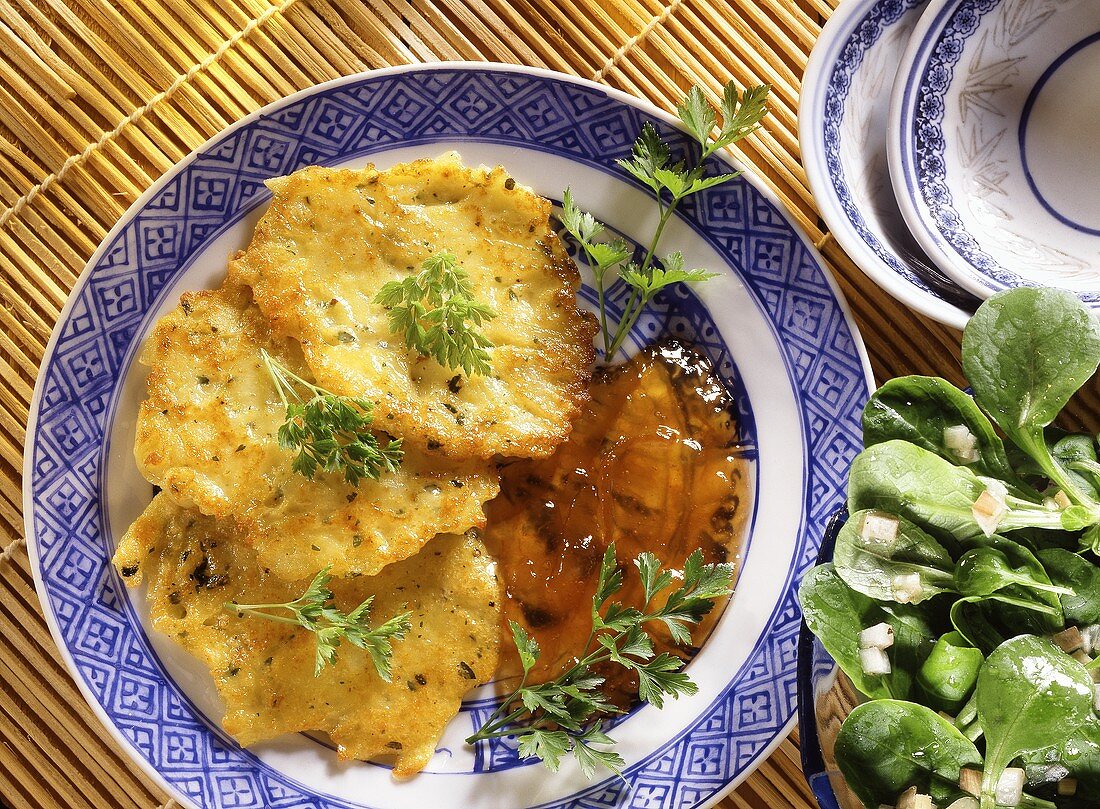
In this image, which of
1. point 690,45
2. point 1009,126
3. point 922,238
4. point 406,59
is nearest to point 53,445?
point 406,59

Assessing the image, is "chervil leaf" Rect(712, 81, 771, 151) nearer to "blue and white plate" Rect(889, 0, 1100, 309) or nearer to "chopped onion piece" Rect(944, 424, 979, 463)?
"blue and white plate" Rect(889, 0, 1100, 309)

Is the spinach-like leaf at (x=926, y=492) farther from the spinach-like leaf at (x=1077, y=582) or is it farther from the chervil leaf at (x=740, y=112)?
the chervil leaf at (x=740, y=112)

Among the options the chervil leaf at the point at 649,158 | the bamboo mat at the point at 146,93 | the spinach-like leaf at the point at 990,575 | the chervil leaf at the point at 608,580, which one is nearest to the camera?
the spinach-like leaf at the point at 990,575

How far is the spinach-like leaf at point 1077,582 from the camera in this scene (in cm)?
209

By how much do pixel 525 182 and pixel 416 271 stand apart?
17.7 inches

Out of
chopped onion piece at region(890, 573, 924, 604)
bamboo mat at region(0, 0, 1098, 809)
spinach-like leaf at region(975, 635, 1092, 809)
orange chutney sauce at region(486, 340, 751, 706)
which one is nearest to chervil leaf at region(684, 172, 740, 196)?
bamboo mat at region(0, 0, 1098, 809)

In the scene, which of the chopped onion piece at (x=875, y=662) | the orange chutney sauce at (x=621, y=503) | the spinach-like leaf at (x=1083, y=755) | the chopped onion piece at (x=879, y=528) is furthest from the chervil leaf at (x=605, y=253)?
the spinach-like leaf at (x=1083, y=755)

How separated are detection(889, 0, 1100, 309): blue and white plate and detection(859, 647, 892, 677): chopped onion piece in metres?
1.15

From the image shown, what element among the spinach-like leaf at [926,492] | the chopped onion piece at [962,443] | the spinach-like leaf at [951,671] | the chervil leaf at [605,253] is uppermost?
the chervil leaf at [605,253]

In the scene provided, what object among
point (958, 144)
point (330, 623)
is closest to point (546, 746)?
point (330, 623)

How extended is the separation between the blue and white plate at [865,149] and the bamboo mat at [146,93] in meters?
0.21

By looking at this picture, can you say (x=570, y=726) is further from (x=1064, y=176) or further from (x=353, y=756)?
(x=1064, y=176)

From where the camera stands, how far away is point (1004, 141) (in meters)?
2.83

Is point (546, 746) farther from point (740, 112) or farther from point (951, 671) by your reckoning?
point (740, 112)
